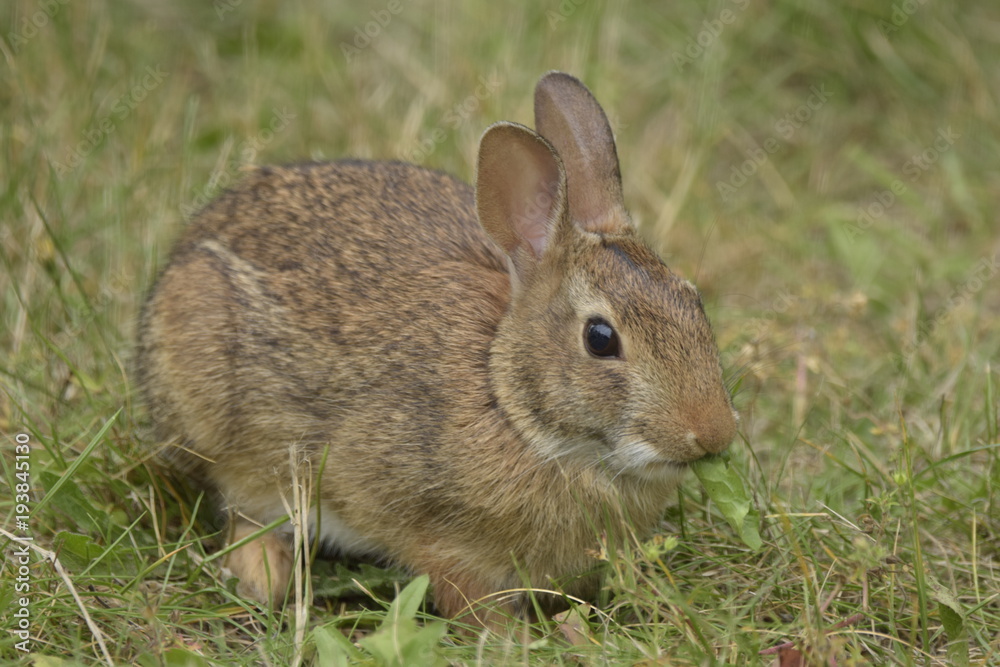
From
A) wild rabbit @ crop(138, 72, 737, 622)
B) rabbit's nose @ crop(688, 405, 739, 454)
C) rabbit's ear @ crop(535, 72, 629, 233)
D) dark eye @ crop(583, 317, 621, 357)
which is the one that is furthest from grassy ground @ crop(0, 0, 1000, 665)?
rabbit's ear @ crop(535, 72, 629, 233)

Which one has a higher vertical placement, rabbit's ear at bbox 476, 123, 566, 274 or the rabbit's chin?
rabbit's ear at bbox 476, 123, 566, 274

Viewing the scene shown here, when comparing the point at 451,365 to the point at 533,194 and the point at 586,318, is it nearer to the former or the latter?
the point at 586,318

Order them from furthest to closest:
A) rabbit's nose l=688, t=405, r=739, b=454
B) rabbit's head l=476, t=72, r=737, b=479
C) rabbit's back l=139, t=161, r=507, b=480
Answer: rabbit's back l=139, t=161, r=507, b=480, rabbit's head l=476, t=72, r=737, b=479, rabbit's nose l=688, t=405, r=739, b=454

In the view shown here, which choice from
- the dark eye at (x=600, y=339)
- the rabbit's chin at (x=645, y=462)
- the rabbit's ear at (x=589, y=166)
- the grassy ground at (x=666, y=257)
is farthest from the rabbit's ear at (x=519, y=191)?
the grassy ground at (x=666, y=257)

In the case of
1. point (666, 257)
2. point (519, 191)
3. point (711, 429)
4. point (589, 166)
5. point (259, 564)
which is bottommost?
point (259, 564)

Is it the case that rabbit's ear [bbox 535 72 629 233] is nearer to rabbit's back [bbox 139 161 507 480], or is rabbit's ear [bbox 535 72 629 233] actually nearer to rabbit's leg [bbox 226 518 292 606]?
rabbit's back [bbox 139 161 507 480]

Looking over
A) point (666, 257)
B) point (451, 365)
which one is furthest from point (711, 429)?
point (666, 257)

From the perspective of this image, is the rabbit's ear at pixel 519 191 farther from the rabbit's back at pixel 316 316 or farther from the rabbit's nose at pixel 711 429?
the rabbit's nose at pixel 711 429

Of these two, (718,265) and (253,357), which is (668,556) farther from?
(718,265)
